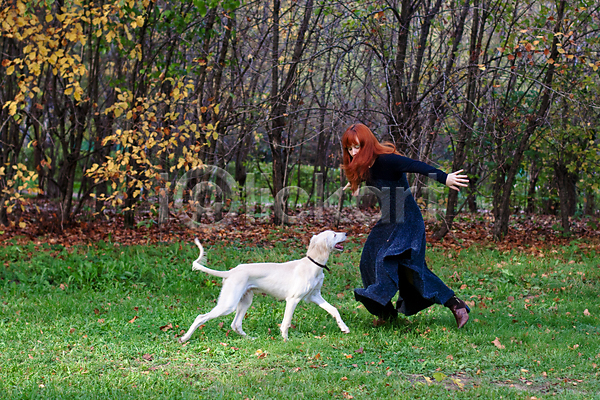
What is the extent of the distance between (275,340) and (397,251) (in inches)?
57.4

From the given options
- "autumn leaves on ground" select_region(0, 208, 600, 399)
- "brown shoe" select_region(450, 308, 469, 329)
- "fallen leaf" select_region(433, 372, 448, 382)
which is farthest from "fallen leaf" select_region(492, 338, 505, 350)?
"fallen leaf" select_region(433, 372, 448, 382)

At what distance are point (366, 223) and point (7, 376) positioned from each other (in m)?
11.2

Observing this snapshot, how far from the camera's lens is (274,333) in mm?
5668

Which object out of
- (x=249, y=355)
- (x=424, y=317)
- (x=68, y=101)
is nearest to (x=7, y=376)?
(x=249, y=355)

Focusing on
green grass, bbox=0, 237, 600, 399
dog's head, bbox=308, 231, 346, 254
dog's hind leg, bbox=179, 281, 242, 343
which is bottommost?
green grass, bbox=0, 237, 600, 399

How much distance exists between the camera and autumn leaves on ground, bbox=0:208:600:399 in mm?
4172

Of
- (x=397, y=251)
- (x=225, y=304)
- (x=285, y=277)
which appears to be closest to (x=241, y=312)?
(x=225, y=304)

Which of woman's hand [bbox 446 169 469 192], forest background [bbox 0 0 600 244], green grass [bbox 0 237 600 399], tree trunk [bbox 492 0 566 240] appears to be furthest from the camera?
tree trunk [bbox 492 0 566 240]

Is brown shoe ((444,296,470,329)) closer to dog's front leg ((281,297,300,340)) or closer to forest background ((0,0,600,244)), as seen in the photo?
dog's front leg ((281,297,300,340))

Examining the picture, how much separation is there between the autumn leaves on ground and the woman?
383 millimetres

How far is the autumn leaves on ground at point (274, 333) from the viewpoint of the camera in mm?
4172

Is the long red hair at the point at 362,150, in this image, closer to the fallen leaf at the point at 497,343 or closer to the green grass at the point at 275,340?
the green grass at the point at 275,340

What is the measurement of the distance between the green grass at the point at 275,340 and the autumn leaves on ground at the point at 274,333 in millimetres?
18

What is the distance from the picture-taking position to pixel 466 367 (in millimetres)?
4625
